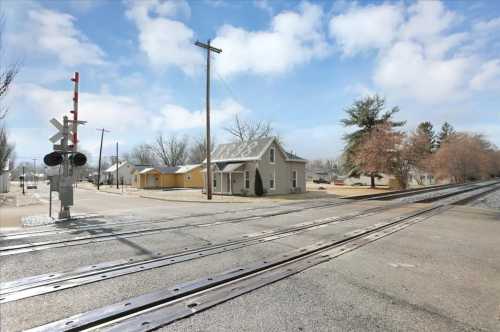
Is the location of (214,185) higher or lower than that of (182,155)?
lower

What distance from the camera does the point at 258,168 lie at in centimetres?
2433

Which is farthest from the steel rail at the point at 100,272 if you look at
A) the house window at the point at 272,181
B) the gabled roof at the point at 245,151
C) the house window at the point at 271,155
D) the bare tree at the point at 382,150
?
the bare tree at the point at 382,150

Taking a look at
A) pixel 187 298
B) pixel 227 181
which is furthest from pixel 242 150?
pixel 187 298

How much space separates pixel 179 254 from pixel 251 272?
1622mm

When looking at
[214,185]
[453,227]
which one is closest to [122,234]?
[453,227]

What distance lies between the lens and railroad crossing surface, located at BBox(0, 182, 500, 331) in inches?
108

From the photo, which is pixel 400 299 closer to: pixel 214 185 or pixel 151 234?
pixel 151 234

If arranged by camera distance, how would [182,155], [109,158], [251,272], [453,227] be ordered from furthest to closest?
[109,158], [182,155], [453,227], [251,272]

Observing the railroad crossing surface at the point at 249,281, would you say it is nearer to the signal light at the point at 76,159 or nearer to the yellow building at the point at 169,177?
the signal light at the point at 76,159

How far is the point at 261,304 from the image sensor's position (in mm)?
3080

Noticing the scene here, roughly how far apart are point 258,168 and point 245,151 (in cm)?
287

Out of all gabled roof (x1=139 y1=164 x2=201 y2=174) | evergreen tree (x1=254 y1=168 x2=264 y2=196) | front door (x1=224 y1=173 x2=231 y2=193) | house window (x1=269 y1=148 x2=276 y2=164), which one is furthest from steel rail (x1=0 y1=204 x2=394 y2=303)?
gabled roof (x1=139 y1=164 x2=201 y2=174)

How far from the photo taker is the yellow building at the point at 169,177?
43331 millimetres

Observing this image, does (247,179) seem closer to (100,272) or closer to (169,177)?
(100,272)
